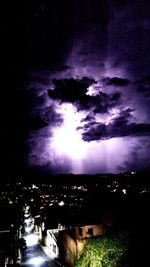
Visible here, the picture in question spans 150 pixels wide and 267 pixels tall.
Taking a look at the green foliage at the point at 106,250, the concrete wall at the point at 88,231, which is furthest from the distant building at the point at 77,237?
the green foliage at the point at 106,250

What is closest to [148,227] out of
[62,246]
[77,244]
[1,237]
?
[77,244]

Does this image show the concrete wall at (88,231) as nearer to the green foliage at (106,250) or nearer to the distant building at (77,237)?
the distant building at (77,237)

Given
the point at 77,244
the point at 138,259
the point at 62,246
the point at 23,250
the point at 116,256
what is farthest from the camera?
the point at 23,250

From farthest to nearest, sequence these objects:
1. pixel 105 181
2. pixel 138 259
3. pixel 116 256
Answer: pixel 105 181 < pixel 116 256 < pixel 138 259

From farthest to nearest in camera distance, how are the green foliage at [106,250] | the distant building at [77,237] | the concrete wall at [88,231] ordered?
the concrete wall at [88,231], the distant building at [77,237], the green foliage at [106,250]

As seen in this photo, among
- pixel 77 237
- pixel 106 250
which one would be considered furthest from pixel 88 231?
pixel 106 250

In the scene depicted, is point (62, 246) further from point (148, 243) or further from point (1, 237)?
point (148, 243)

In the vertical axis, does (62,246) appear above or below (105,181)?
below

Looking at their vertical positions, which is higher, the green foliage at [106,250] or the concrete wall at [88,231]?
the concrete wall at [88,231]

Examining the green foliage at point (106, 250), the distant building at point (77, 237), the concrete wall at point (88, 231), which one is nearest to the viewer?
the green foliage at point (106, 250)
